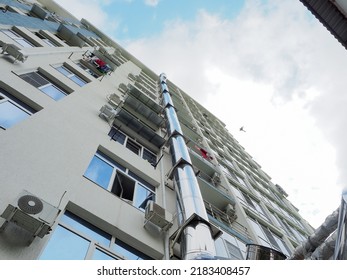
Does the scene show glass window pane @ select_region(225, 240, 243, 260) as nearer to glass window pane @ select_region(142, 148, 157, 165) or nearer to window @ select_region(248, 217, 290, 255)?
window @ select_region(248, 217, 290, 255)

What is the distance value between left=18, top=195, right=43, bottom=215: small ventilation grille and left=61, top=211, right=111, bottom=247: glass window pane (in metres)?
1.26

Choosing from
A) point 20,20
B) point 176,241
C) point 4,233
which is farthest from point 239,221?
point 20,20

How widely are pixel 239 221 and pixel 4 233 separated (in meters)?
9.94

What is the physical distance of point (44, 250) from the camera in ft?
15.4

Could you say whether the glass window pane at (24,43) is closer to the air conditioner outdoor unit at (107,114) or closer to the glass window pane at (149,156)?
the air conditioner outdoor unit at (107,114)

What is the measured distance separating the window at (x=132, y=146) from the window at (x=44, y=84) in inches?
85.0

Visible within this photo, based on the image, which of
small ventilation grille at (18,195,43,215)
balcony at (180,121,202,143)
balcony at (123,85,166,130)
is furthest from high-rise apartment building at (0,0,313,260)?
balcony at (180,121,202,143)

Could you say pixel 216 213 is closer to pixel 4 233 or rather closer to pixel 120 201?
pixel 120 201

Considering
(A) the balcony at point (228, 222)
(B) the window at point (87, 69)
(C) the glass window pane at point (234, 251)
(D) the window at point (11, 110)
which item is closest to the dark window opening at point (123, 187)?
(D) the window at point (11, 110)

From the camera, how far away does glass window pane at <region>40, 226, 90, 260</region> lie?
15.7ft

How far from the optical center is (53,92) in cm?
948

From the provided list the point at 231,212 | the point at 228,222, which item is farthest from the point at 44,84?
the point at 231,212

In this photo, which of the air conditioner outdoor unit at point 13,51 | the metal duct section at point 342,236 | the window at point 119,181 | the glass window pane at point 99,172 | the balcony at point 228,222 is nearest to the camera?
the metal duct section at point 342,236

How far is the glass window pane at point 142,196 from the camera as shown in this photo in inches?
306
